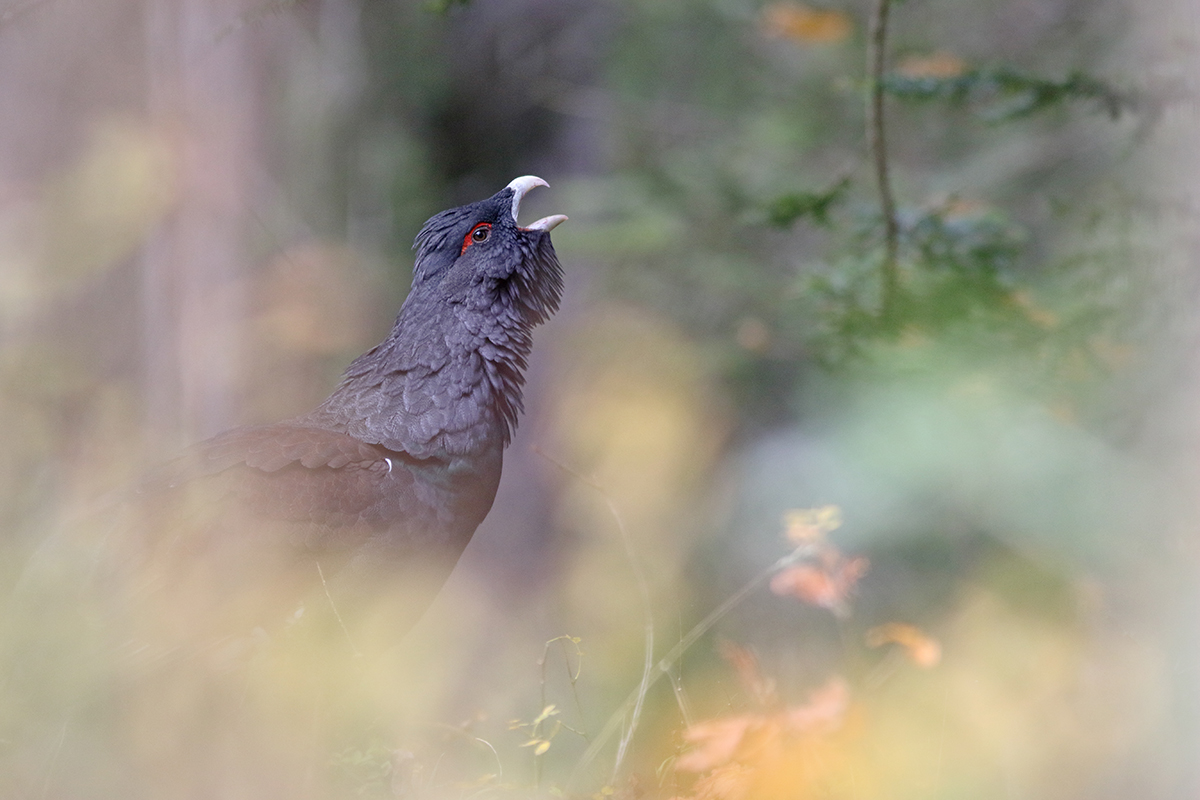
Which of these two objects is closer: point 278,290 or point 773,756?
point 773,756

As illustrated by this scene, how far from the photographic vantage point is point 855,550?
13.2 feet

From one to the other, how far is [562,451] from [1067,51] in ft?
11.7

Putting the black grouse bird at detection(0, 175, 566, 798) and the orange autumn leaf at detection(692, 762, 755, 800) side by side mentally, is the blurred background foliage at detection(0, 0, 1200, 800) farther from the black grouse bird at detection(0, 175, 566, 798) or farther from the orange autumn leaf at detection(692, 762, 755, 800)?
the black grouse bird at detection(0, 175, 566, 798)

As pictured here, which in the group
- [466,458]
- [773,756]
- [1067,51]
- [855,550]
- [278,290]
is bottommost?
[773,756]

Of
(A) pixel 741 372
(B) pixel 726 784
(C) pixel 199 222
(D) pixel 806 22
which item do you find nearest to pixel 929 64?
(D) pixel 806 22

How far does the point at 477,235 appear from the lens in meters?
2.24

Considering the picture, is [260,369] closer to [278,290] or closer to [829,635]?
[278,290]

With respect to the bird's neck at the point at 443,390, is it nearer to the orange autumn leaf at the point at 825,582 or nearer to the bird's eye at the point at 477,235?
the bird's eye at the point at 477,235

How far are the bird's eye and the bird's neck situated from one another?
0.17 meters

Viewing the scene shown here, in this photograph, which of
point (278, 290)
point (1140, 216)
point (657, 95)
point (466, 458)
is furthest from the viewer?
point (657, 95)

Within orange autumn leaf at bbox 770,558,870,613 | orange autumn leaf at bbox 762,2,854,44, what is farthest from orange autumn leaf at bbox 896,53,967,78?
orange autumn leaf at bbox 770,558,870,613

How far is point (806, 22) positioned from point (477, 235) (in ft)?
10.6

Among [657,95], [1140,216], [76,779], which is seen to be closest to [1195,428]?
[1140,216]

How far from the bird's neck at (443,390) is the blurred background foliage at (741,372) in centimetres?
48
